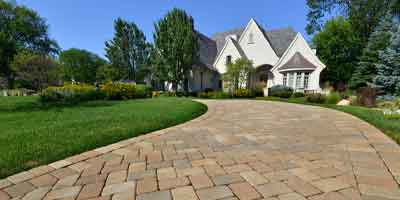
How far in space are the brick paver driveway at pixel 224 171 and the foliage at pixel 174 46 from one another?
14171mm

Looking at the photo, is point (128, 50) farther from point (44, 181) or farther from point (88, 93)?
point (44, 181)

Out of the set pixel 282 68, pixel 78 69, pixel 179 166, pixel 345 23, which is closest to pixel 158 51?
pixel 282 68

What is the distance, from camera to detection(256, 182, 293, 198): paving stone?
1.70m

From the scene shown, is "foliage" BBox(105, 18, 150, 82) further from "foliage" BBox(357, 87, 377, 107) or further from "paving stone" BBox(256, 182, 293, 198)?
"paving stone" BBox(256, 182, 293, 198)

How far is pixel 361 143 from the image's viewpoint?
126 inches

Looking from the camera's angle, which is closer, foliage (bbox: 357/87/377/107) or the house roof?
foliage (bbox: 357/87/377/107)

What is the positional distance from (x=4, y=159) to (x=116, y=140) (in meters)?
1.45

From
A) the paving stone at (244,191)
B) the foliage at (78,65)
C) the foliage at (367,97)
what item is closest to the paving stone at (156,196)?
the paving stone at (244,191)

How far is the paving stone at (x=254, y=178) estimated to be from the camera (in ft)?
6.27

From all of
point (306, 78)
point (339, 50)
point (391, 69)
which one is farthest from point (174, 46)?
point (339, 50)

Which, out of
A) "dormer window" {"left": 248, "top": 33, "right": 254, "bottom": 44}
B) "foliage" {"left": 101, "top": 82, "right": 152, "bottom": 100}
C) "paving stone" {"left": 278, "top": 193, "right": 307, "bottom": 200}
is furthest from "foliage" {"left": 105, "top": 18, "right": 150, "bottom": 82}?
"paving stone" {"left": 278, "top": 193, "right": 307, "bottom": 200}

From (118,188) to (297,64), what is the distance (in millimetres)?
18347

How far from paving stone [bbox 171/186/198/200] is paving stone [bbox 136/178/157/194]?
0.75 ft

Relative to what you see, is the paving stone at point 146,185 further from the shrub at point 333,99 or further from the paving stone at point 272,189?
the shrub at point 333,99
